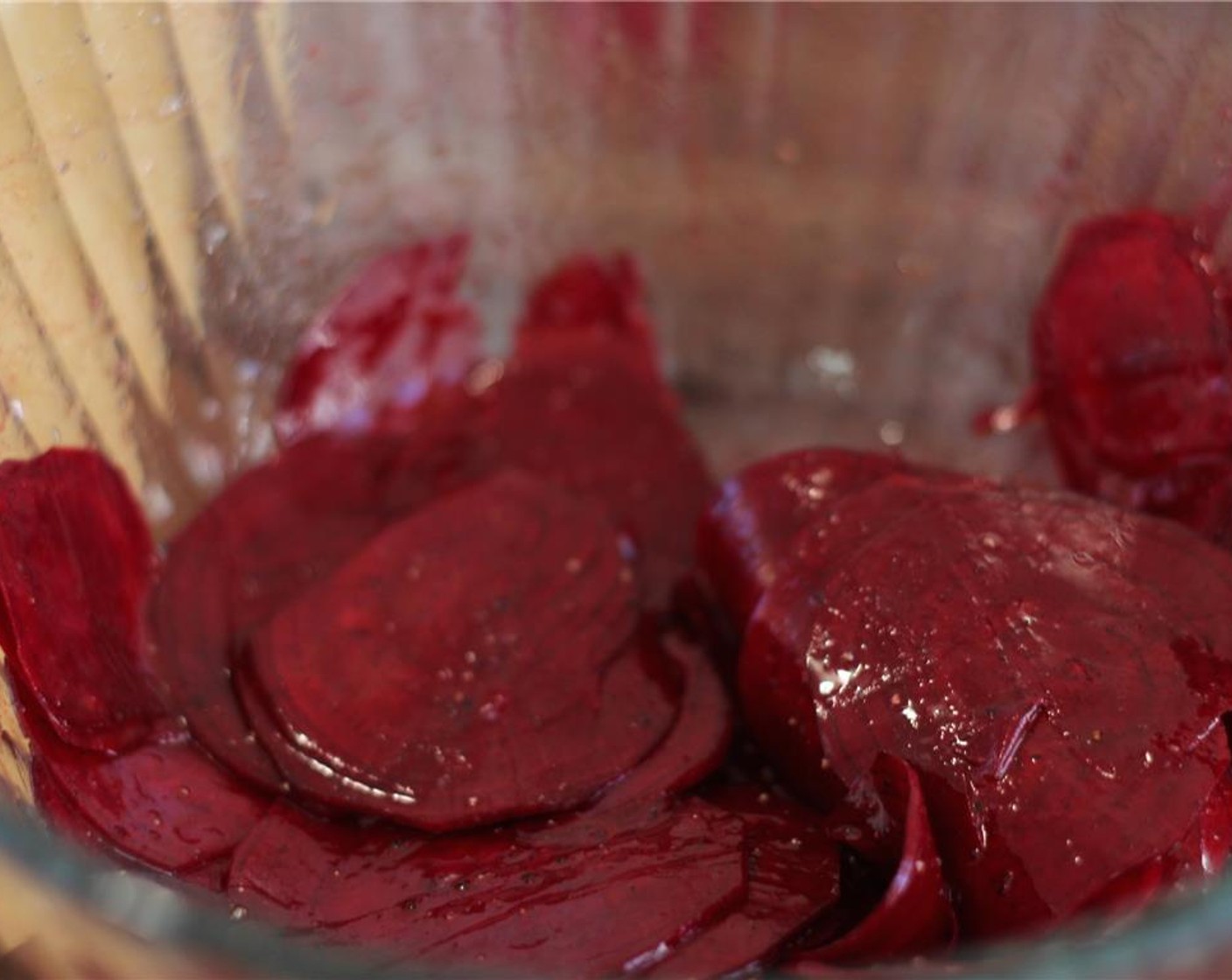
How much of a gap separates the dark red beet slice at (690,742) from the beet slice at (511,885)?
0.02m

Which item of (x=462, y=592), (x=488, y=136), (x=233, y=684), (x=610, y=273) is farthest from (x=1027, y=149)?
(x=233, y=684)

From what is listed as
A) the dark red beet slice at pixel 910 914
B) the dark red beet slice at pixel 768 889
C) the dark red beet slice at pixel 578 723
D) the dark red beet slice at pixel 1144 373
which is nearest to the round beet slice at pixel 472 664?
the dark red beet slice at pixel 578 723

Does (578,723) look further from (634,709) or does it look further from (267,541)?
(267,541)

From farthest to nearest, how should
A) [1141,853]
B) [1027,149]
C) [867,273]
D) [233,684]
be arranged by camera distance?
1. [867,273]
2. [1027,149]
3. [233,684]
4. [1141,853]

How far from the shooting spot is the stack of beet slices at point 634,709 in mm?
788

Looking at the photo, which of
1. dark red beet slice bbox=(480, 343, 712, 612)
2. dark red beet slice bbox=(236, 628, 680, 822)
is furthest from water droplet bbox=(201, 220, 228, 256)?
dark red beet slice bbox=(236, 628, 680, 822)

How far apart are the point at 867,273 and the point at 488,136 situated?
0.47 m

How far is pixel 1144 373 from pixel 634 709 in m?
0.56

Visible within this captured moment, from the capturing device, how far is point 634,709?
99cm

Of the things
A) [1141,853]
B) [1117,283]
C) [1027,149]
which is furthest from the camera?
[1027,149]

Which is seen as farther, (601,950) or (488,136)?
(488,136)

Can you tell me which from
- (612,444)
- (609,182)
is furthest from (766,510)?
(609,182)

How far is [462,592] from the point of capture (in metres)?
1.05

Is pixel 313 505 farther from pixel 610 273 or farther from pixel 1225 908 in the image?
pixel 1225 908
